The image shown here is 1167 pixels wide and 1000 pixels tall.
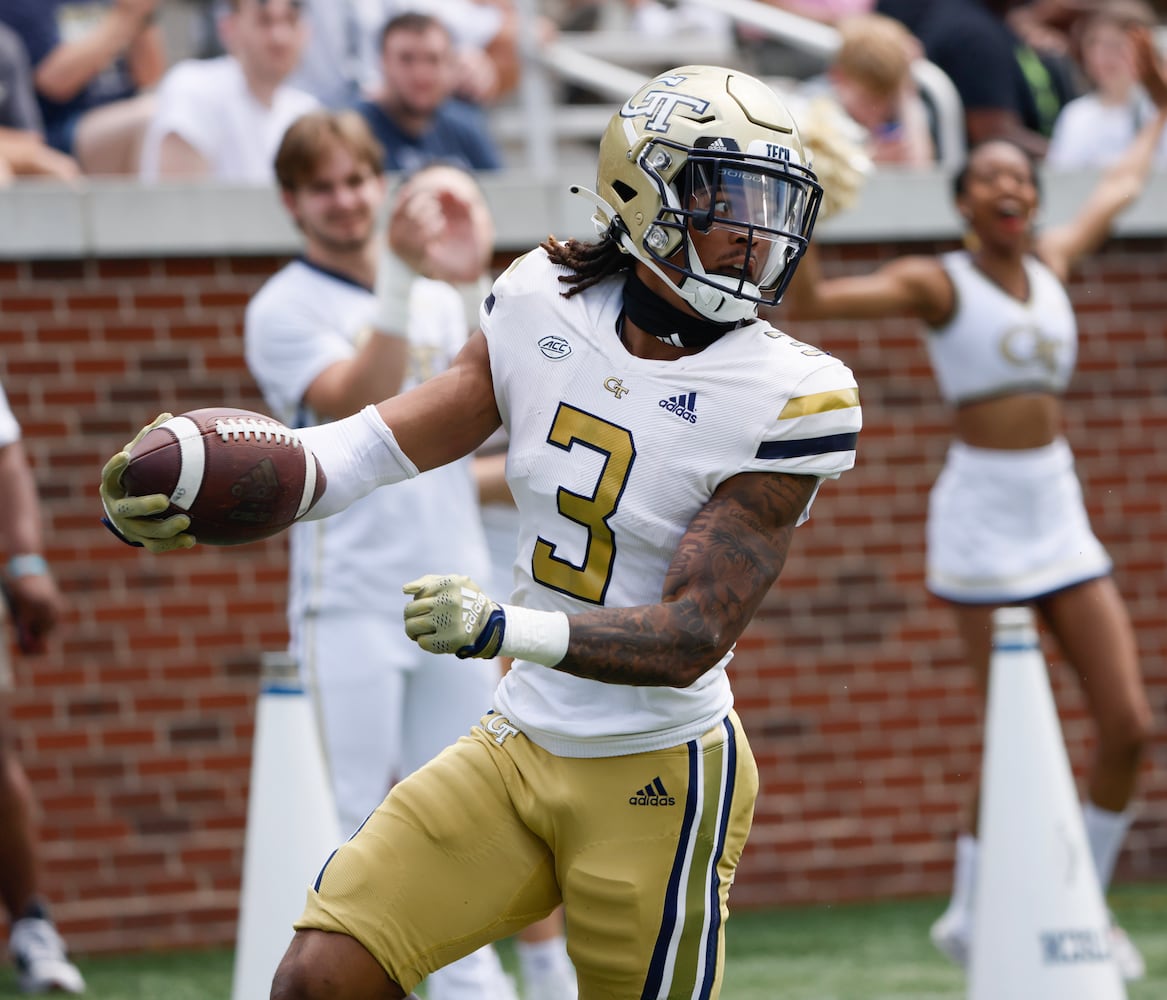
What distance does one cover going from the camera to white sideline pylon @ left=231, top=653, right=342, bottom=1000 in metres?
4.51

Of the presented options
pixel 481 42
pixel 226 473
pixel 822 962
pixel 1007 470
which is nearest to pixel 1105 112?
pixel 481 42

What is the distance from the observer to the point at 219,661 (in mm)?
6969

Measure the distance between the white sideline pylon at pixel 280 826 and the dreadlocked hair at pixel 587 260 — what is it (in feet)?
5.06

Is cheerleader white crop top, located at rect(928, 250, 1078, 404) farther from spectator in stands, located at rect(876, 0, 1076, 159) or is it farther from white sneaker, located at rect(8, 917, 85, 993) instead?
white sneaker, located at rect(8, 917, 85, 993)

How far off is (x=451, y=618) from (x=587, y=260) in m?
0.88

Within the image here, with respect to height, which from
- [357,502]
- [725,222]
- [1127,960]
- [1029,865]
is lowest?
[1127,960]

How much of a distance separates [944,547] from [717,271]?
3229 millimetres

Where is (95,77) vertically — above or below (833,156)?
below

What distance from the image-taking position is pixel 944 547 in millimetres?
6332

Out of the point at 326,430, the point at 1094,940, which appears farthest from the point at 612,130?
the point at 1094,940

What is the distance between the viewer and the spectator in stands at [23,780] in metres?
5.63

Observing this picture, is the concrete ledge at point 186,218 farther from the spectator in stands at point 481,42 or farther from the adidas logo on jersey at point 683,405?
the adidas logo on jersey at point 683,405

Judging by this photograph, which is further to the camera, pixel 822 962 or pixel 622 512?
pixel 822 962

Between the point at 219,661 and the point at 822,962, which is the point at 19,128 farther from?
the point at 822,962
